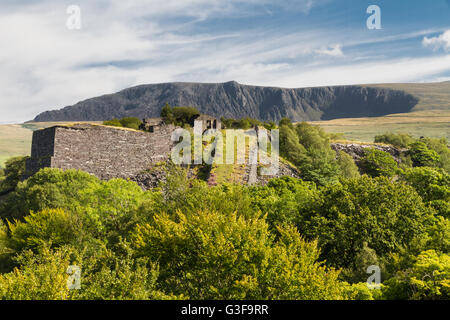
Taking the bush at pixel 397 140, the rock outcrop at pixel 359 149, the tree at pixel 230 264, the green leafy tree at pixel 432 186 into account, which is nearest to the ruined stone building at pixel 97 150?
the tree at pixel 230 264

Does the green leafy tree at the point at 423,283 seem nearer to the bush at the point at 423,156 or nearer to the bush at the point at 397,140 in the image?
the bush at the point at 423,156

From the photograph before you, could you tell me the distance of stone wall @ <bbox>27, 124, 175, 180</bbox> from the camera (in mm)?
43438

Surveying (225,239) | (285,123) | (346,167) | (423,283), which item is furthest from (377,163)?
(225,239)

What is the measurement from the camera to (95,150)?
46.2 metres

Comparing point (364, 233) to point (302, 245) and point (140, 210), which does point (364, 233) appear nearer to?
point (302, 245)

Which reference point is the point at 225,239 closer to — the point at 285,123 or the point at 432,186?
the point at 432,186

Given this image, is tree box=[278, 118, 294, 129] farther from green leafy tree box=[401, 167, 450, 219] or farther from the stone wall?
the stone wall

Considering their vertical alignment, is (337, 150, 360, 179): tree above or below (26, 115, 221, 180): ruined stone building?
below

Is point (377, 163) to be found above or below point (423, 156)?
below

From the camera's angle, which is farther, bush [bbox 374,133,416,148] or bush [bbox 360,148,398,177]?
bush [bbox 374,133,416,148]

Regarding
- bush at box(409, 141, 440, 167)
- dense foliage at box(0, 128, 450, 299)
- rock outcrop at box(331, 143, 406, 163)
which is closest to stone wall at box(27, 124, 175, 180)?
dense foliage at box(0, 128, 450, 299)
